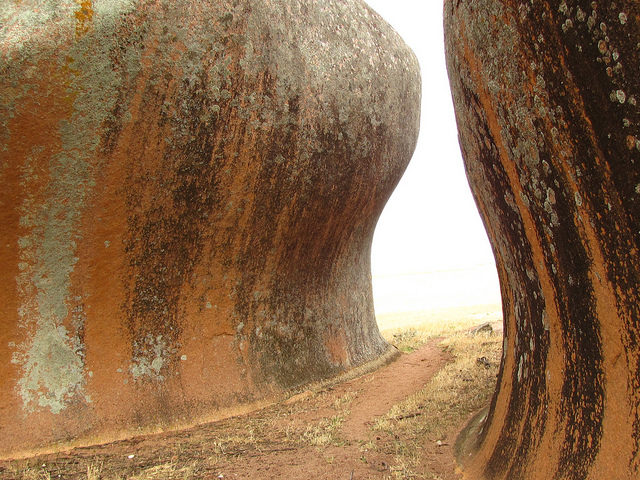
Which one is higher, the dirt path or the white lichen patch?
the white lichen patch

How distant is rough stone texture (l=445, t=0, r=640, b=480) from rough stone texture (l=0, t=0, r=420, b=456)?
6.66 feet

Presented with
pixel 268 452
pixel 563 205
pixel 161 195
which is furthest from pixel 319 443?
pixel 563 205

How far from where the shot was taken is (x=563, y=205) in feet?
7.02

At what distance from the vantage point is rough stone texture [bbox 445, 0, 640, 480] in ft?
6.23

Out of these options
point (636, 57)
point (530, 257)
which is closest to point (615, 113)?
point (636, 57)

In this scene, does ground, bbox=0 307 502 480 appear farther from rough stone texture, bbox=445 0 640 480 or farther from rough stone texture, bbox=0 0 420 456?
rough stone texture, bbox=445 0 640 480

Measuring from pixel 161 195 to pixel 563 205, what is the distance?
112 inches

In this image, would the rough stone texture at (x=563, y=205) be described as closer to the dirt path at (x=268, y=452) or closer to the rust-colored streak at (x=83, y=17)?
the dirt path at (x=268, y=452)

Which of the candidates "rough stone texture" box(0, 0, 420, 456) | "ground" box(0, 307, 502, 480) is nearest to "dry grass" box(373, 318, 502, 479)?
"ground" box(0, 307, 502, 480)

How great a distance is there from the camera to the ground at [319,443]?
3260 millimetres

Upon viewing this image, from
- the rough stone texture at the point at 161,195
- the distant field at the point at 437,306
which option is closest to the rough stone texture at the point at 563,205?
the rough stone texture at the point at 161,195

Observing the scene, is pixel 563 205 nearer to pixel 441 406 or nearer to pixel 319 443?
pixel 319 443

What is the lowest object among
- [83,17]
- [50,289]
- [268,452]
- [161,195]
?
[268,452]

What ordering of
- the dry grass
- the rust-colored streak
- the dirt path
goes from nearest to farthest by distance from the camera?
the dirt path → the dry grass → the rust-colored streak
